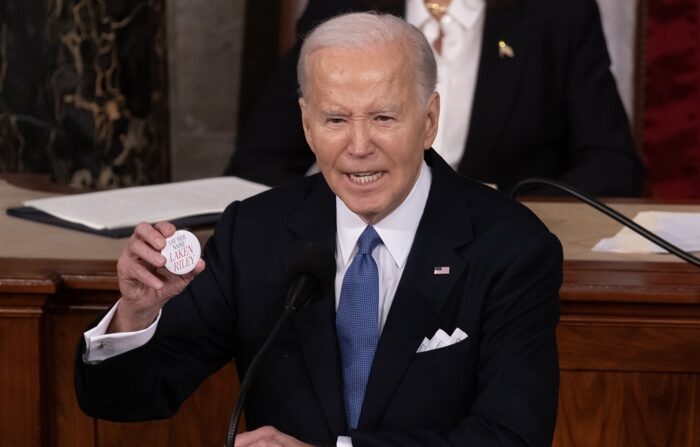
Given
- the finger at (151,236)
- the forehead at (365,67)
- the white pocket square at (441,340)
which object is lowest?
the white pocket square at (441,340)

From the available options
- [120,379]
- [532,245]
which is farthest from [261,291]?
[532,245]

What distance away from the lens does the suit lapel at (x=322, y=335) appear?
2154 mm

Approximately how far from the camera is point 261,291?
Result: 88.7 inches

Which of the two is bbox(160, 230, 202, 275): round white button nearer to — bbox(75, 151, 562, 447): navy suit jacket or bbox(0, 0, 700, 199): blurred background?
bbox(75, 151, 562, 447): navy suit jacket

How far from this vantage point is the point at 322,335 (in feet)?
7.16

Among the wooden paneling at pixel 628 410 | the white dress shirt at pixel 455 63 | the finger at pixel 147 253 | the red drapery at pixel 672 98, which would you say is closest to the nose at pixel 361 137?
the finger at pixel 147 253

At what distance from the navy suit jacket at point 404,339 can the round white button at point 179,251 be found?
250 mm

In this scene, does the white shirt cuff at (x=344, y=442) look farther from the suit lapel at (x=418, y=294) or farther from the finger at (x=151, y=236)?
the finger at (x=151, y=236)

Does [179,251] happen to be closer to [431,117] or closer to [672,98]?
[431,117]

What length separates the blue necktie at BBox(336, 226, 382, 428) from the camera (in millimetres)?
2176

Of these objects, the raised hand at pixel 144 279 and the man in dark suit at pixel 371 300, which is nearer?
the raised hand at pixel 144 279

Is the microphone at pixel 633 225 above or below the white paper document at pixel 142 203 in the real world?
above

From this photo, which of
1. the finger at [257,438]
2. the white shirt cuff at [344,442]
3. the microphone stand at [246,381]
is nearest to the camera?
the microphone stand at [246,381]

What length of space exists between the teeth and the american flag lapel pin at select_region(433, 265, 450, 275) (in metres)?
0.18
